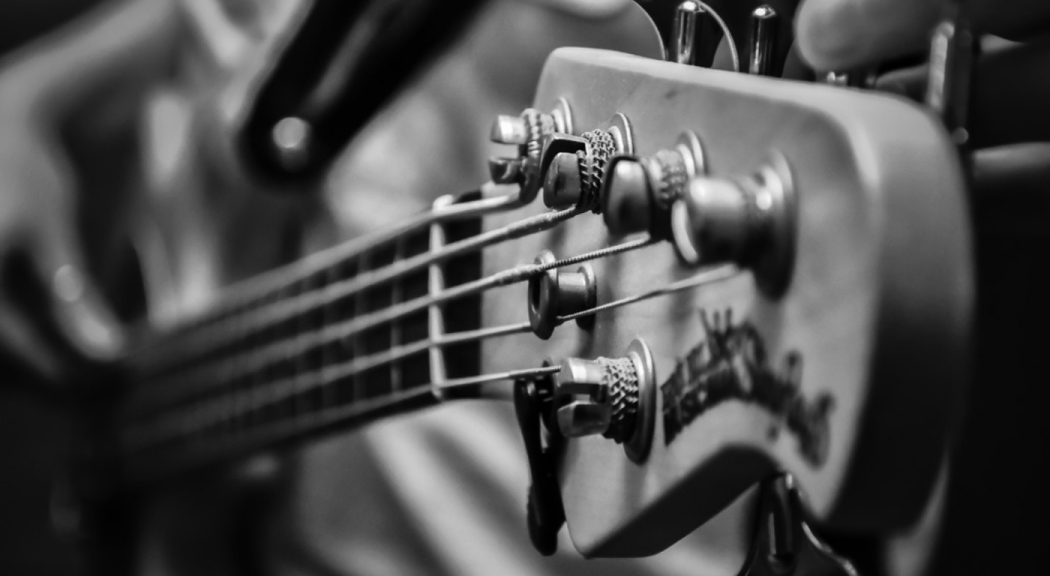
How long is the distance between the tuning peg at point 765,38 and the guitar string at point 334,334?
49mm

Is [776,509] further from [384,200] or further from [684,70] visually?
[384,200]

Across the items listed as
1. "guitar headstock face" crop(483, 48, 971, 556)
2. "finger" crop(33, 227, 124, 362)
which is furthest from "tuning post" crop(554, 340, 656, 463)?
"finger" crop(33, 227, 124, 362)

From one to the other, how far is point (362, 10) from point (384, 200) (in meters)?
0.12

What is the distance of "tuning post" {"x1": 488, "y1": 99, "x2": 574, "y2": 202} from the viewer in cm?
27

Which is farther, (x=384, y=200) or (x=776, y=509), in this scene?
(x=384, y=200)

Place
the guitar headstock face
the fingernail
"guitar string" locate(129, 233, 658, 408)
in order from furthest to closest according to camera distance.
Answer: the fingernail → "guitar string" locate(129, 233, 658, 408) → the guitar headstock face

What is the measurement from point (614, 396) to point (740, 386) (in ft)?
0.17

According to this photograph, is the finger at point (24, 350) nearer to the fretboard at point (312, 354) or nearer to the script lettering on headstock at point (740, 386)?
the fretboard at point (312, 354)

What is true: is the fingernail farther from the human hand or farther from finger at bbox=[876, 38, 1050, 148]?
finger at bbox=[876, 38, 1050, 148]

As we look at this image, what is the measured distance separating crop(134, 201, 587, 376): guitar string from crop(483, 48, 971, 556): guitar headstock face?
0.01m

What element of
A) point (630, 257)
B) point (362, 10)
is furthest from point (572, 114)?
point (362, 10)

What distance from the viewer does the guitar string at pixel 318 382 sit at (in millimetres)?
211

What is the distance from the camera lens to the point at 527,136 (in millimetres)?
279

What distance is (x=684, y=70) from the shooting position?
23cm
